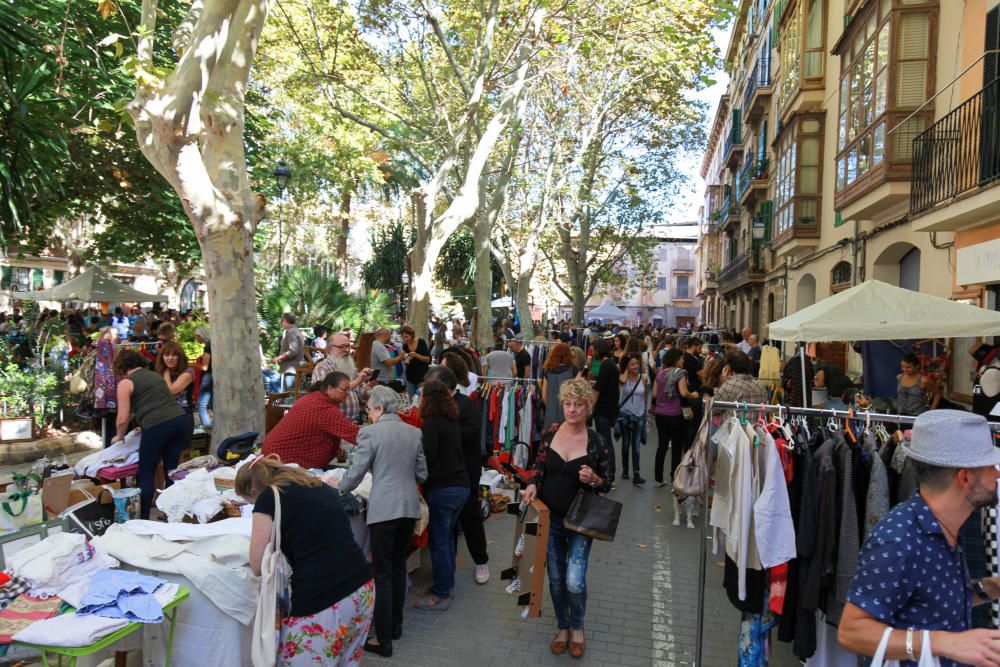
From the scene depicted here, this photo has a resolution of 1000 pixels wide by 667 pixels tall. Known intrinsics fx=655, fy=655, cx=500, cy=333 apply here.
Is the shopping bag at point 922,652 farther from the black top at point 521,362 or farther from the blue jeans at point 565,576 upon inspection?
the black top at point 521,362

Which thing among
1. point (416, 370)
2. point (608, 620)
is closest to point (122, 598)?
point (608, 620)

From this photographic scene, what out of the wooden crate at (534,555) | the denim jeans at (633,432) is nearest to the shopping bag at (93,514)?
the wooden crate at (534,555)

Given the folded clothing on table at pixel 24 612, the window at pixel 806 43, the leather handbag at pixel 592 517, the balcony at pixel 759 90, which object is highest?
the balcony at pixel 759 90

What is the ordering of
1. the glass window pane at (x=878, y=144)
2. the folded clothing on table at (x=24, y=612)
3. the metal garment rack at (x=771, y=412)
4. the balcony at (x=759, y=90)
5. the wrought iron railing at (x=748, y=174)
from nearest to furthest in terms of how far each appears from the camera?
the folded clothing on table at (x=24, y=612)
the metal garment rack at (x=771, y=412)
the glass window pane at (x=878, y=144)
the balcony at (x=759, y=90)
the wrought iron railing at (x=748, y=174)

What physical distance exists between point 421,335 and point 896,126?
874 cm

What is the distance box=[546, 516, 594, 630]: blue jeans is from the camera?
4.21 meters

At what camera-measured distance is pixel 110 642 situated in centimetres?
291

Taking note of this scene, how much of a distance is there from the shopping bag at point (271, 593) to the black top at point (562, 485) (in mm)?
1727

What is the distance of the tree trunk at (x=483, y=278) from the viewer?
50.2 feet

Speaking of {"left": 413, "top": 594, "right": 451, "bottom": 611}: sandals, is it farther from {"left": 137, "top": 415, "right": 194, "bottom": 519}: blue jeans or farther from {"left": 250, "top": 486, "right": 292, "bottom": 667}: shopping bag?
{"left": 137, "top": 415, "right": 194, "bottom": 519}: blue jeans

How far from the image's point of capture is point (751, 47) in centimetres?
2892

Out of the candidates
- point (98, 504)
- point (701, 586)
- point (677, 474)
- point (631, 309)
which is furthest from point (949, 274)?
point (631, 309)

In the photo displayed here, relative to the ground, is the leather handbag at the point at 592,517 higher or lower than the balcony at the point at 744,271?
lower

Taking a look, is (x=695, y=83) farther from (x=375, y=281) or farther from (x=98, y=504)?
(x=98, y=504)
